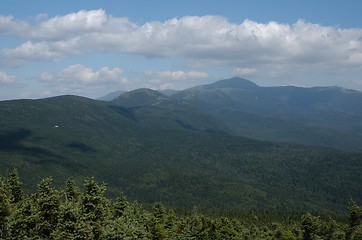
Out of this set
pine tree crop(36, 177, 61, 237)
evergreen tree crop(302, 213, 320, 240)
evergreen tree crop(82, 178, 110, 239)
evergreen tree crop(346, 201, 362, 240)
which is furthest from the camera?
evergreen tree crop(302, 213, 320, 240)

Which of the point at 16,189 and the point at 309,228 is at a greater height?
the point at 16,189

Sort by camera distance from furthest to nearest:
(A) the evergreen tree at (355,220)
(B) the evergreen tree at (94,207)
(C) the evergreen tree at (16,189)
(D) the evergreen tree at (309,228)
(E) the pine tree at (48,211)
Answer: (D) the evergreen tree at (309,228)
(A) the evergreen tree at (355,220)
(C) the evergreen tree at (16,189)
(B) the evergreen tree at (94,207)
(E) the pine tree at (48,211)

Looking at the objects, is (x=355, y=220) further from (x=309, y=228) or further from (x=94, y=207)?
(x=94, y=207)

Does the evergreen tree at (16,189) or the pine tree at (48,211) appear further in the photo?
the evergreen tree at (16,189)

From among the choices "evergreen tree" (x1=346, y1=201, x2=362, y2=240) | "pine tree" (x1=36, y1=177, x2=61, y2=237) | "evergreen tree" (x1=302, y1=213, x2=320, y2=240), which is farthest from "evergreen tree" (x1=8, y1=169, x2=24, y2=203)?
"evergreen tree" (x1=346, y1=201, x2=362, y2=240)

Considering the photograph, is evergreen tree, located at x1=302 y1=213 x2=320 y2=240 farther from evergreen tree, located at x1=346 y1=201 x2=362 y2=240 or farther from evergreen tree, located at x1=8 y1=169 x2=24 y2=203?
evergreen tree, located at x1=8 y1=169 x2=24 y2=203

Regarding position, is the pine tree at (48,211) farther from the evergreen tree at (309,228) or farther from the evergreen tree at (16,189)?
the evergreen tree at (309,228)

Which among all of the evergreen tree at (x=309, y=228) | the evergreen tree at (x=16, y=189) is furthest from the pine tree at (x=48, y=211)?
the evergreen tree at (x=309, y=228)

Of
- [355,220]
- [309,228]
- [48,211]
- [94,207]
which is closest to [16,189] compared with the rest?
[48,211]

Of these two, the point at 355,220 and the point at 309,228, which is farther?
the point at 355,220

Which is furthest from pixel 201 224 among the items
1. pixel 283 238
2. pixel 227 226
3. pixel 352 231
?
pixel 352 231

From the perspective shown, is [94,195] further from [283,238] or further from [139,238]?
[283,238]

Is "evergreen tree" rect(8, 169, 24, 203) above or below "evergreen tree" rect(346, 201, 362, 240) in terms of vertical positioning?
above

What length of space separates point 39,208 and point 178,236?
1519 inches
